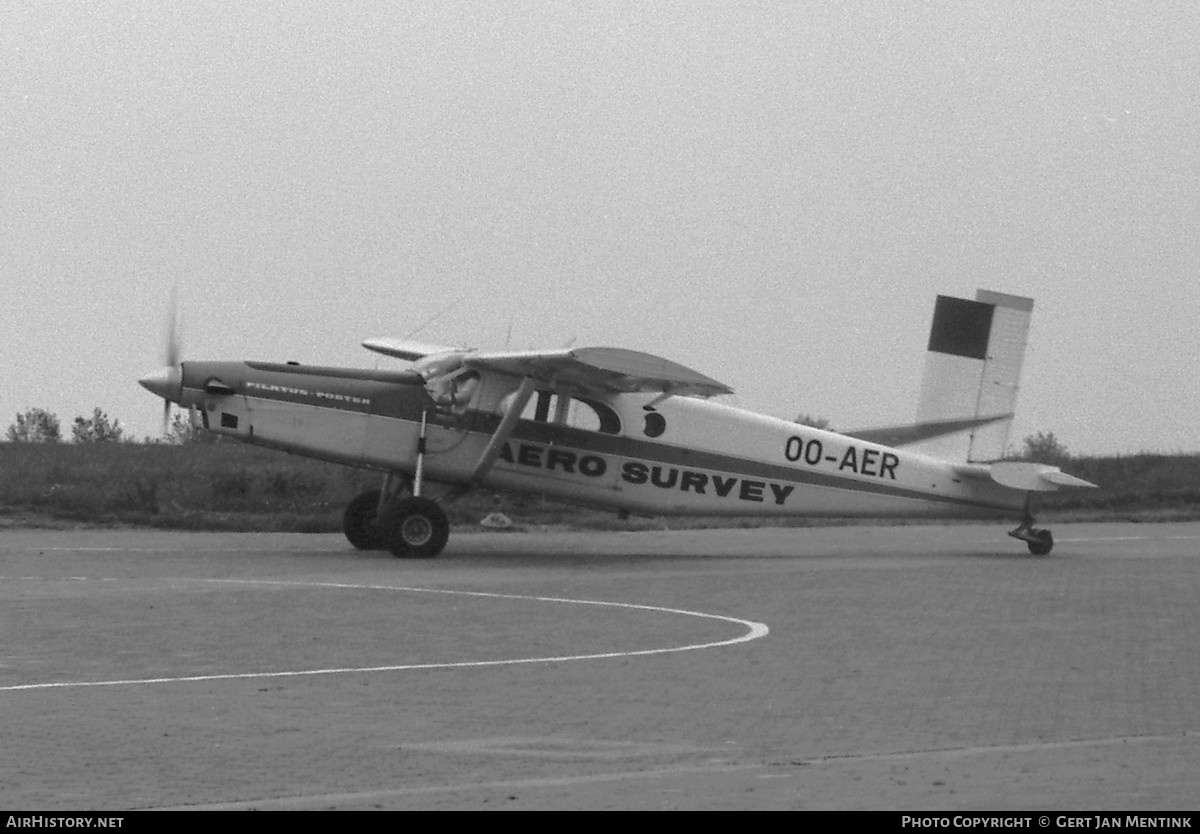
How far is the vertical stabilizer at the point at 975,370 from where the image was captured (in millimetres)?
28172

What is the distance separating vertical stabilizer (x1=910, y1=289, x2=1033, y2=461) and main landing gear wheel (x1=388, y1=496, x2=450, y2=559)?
7607 mm

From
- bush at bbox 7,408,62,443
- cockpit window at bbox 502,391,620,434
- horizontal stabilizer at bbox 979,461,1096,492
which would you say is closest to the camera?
cockpit window at bbox 502,391,620,434

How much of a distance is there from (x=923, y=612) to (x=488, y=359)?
29.4 feet

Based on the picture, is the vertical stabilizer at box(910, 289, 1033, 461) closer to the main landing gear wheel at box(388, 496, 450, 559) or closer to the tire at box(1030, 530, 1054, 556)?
the tire at box(1030, 530, 1054, 556)

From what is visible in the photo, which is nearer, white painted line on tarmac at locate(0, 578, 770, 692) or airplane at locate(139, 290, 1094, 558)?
white painted line on tarmac at locate(0, 578, 770, 692)

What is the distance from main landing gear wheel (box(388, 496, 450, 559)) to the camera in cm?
2486

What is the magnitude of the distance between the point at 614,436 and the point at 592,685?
13663mm

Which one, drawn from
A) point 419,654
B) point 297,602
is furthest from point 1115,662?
point 297,602

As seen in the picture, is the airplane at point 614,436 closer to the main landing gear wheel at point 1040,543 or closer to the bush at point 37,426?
the main landing gear wheel at point 1040,543

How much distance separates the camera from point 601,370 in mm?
25031

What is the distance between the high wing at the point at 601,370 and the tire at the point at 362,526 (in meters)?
2.51

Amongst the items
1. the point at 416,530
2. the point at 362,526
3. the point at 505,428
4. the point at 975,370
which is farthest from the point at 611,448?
the point at 975,370

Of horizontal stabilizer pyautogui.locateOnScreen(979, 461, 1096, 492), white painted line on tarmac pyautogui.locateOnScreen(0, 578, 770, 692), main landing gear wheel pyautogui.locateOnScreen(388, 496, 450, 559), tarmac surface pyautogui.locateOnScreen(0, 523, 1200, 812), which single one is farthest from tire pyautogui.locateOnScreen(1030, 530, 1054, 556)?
white painted line on tarmac pyautogui.locateOnScreen(0, 578, 770, 692)

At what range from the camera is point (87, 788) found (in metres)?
8.96
